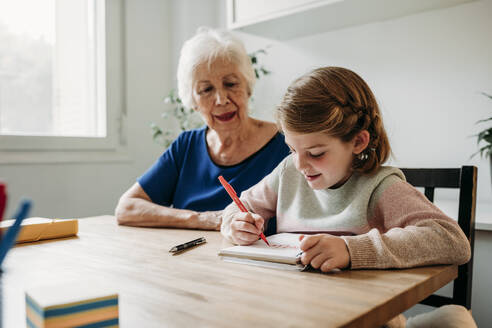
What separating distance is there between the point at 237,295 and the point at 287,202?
0.54m

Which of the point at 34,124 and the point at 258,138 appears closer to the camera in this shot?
the point at 258,138

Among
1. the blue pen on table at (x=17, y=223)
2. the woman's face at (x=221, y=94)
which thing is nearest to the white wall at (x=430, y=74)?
the woman's face at (x=221, y=94)

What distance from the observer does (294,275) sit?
791 millimetres

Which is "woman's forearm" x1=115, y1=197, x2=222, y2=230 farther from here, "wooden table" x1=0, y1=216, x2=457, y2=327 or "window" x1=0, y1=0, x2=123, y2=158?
"window" x1=0, y1=0, x2=123, y2=158

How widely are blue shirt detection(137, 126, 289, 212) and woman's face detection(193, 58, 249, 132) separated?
0.50 feet

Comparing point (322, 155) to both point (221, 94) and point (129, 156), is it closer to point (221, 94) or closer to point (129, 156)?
point (221, 94)

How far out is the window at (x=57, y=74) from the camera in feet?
8.35

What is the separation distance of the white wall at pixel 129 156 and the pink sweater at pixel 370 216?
1.78 meters

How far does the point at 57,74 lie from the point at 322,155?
2360mm

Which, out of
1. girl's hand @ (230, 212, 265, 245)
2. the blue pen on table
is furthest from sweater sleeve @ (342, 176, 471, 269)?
the blue pen on table

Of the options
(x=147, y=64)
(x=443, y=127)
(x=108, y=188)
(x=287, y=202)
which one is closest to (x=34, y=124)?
(x=108, y=188)

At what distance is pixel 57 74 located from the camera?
2.80 m

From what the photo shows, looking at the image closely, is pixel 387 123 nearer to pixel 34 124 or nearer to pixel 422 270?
pixel 422 270

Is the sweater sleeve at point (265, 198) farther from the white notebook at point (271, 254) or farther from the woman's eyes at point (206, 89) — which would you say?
the woman's eyes at point (206, 89)
